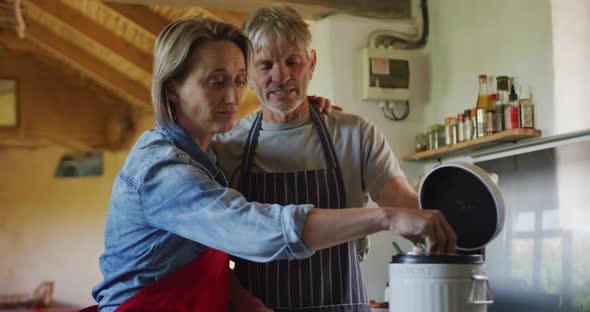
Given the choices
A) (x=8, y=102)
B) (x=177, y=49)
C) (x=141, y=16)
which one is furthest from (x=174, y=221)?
(x=8, y=102)

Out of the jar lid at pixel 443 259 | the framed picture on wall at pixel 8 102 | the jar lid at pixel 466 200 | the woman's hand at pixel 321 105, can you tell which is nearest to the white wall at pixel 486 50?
the woman's hand at pixel 321 105

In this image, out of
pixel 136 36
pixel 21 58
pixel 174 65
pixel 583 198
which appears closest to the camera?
pixel 174 65

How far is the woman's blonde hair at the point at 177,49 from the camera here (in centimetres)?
146

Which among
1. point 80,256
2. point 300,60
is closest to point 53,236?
point 80,256

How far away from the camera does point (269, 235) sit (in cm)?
120

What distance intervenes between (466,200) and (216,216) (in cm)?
48

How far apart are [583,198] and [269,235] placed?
226 centimetres

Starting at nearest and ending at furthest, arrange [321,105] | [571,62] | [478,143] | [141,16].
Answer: [321,105] < [571,62] < [478,143] < [141,16]

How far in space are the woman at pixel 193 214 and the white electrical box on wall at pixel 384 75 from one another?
2484 millimetres

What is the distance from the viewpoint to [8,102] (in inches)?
387

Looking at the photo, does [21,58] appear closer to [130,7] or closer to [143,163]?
[130,7]

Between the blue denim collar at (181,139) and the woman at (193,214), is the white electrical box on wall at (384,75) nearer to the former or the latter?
the woman at (193,214)

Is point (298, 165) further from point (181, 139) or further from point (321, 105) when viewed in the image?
point (181, 139)

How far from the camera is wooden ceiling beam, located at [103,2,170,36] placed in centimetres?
605
